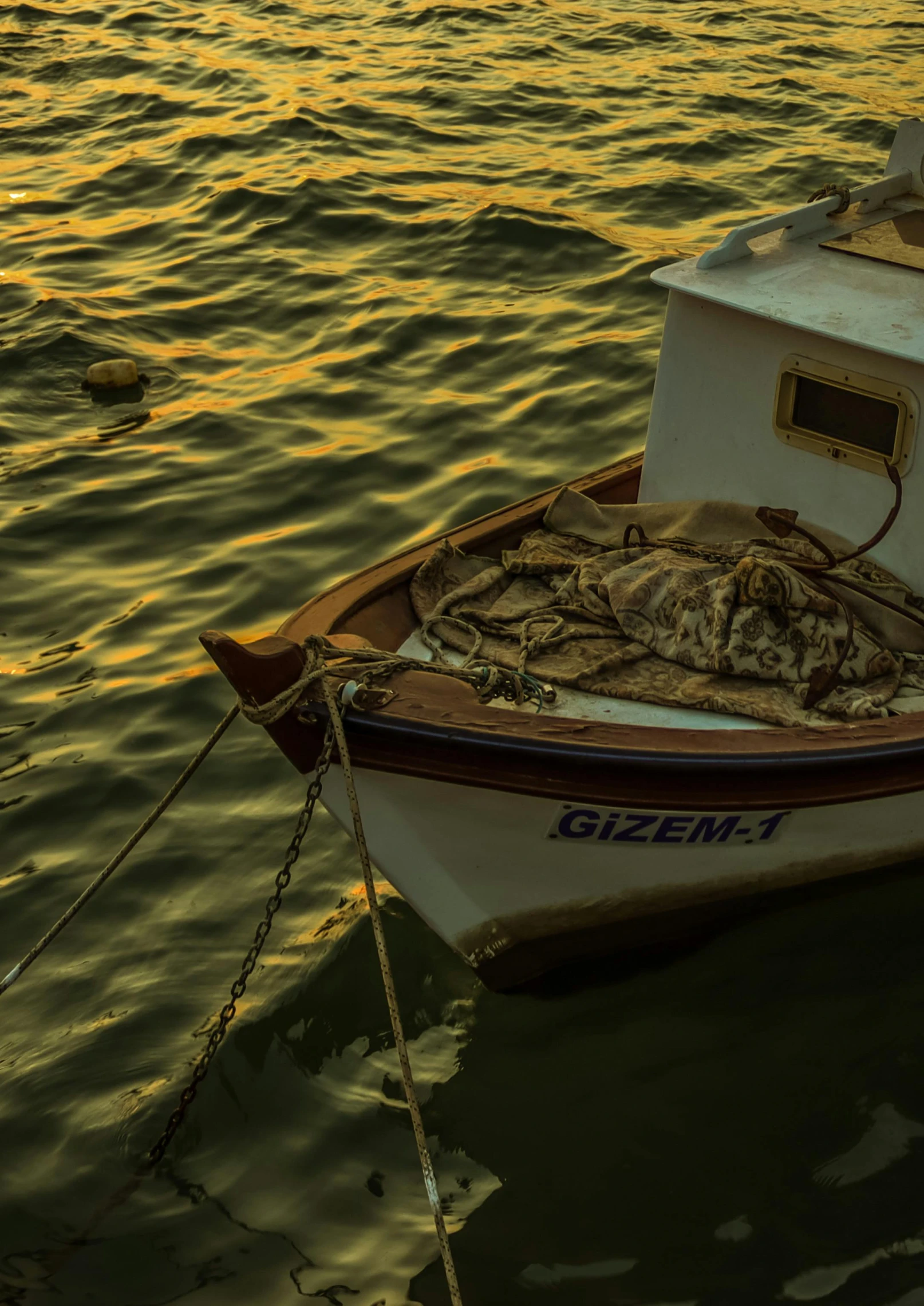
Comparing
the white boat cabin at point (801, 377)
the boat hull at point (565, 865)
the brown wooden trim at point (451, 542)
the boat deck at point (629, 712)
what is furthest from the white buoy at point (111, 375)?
the boat hull at point (565, 865)

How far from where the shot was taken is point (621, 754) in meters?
3.97

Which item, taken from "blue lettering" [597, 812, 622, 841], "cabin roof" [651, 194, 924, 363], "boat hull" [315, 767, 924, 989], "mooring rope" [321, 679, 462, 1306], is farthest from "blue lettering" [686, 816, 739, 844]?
"cabin roof" [651, 194, 924, 363]

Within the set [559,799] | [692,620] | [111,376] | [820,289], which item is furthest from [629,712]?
[111,376]

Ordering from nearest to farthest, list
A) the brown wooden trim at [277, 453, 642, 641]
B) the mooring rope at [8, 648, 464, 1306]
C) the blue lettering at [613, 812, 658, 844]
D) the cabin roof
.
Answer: the mooring rope at [8, 648, 464, 1306]
the blue lettering at [613, 812, 658, 844]
the brown wooden trim at [277, 453, 642, 641]
the cabin roof

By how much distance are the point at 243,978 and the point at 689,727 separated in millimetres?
1650

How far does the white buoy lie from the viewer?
8.96 metres

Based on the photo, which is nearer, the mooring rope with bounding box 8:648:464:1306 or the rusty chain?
the mooring rope with bounding box 8:648:464:1306

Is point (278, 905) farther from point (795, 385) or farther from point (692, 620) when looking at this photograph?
point (795, 385)

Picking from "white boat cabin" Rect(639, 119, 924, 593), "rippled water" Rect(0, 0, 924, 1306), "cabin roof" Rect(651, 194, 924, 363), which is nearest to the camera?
"rippled water" Rect(0, 0, 924, 1306)

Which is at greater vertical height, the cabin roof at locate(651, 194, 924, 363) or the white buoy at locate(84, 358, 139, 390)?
the cabin roof at locate(651, 194, 924, 363)

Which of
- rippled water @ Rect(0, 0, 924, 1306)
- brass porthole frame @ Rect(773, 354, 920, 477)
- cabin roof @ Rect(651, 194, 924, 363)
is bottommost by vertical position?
rippled water @ Rect(0, 0, 924, 1306)

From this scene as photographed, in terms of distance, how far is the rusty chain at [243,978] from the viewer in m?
3.98

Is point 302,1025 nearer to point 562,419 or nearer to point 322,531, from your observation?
point 322,531

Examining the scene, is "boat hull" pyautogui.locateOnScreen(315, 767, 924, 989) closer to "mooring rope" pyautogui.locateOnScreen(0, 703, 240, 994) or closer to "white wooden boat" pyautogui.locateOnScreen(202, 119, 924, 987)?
"white wooden boat" pyautogui.locateOnScreen(202, 119, 924, 987)
